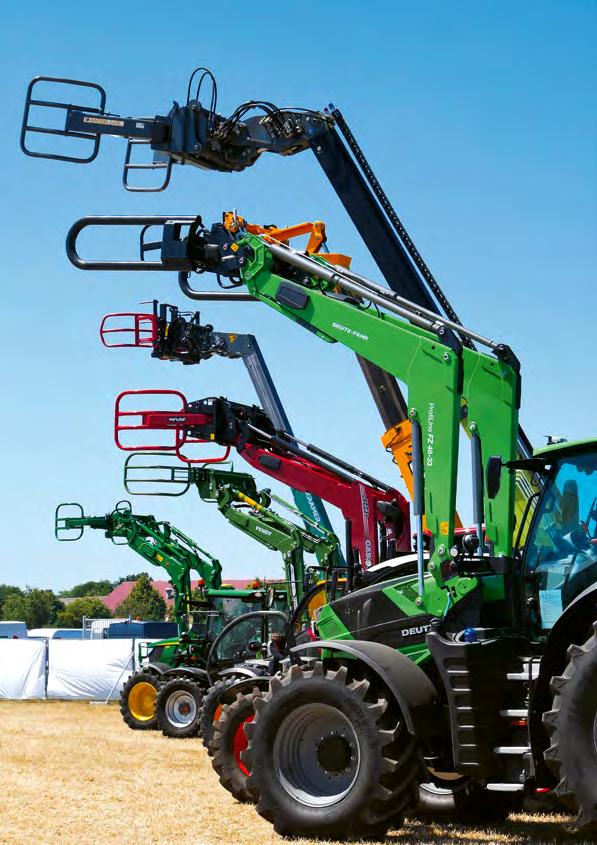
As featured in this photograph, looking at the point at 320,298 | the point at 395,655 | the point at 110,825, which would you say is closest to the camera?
the point at 395,655

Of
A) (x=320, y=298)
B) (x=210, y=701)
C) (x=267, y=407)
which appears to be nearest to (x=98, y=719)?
(x=267, y=407)

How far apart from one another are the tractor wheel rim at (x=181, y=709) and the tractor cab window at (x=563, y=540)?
13573 mm

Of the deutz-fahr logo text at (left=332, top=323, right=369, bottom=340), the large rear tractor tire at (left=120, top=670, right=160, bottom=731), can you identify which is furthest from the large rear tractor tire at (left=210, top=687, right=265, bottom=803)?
the large rear tractor tire at (left=120, top=670, right=160, bottom=731)

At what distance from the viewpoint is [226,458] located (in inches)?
776

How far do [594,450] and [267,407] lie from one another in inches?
552

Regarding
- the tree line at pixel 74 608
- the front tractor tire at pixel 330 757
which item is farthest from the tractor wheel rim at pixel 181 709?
the tree line at pixel 74 608

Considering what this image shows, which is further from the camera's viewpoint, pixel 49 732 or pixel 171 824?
pixel 49 732

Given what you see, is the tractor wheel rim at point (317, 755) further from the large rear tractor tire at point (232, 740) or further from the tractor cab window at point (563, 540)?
the large rear tractor tire at point (232, 740)

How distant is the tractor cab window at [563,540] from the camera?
8.32m

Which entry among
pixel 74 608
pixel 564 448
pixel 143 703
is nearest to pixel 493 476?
pixel 564 448

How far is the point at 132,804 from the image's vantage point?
11.2 meters

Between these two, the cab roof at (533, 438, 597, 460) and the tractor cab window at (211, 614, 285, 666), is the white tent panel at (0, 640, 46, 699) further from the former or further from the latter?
the cab roof at (533, 438, 597, 460)

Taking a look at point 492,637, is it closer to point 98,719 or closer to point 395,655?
point 395,655

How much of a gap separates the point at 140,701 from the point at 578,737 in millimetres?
16552
